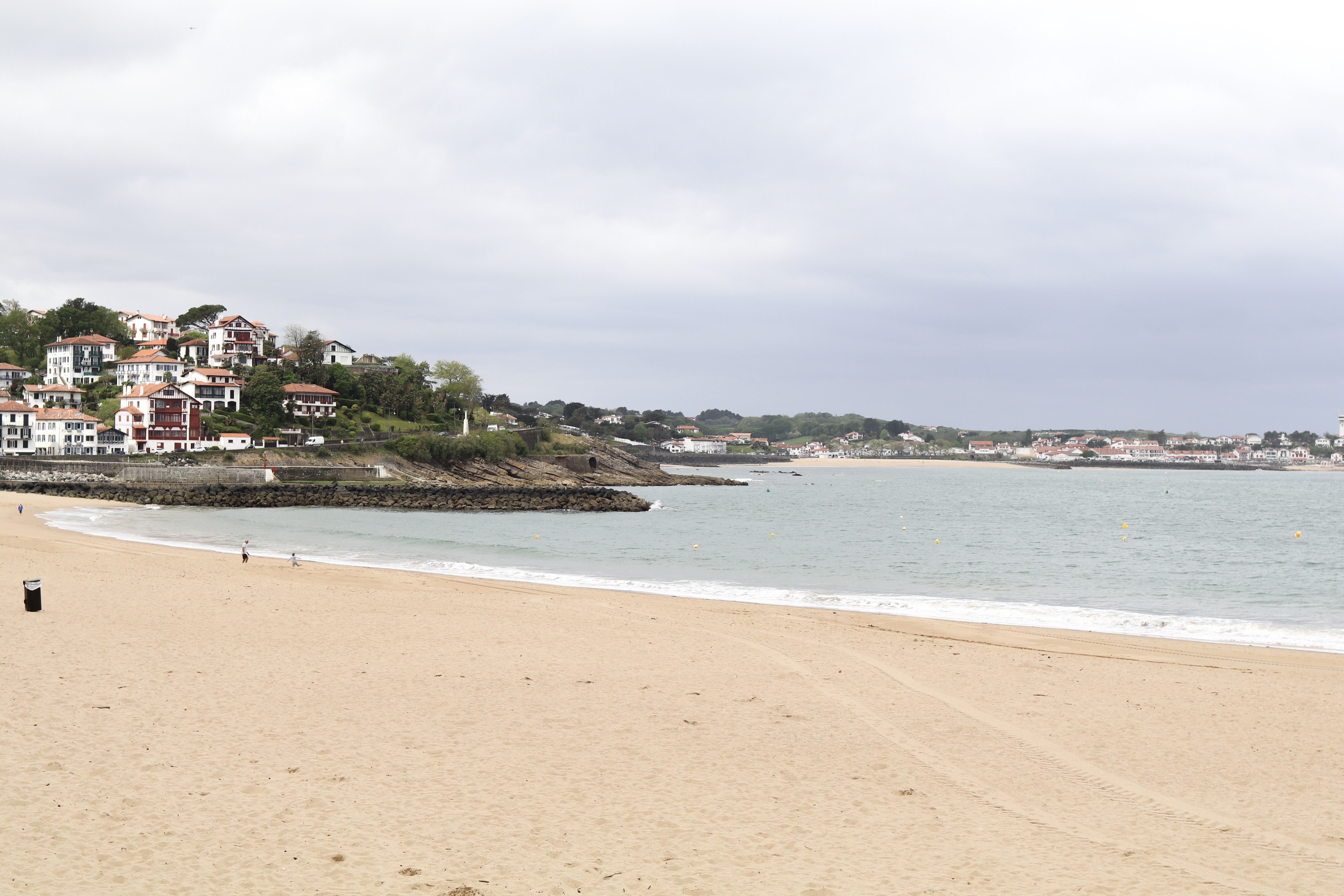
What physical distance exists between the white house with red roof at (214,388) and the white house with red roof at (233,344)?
32.0 feet

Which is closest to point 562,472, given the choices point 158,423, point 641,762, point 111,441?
point 158,423

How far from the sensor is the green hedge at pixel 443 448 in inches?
3046

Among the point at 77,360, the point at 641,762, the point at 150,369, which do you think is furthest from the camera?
the point at 77,360

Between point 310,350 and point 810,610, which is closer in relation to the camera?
point 810,610

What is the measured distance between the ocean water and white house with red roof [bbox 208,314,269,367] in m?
49.4

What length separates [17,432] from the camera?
7388 centimetres

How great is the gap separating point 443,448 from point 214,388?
2442cm

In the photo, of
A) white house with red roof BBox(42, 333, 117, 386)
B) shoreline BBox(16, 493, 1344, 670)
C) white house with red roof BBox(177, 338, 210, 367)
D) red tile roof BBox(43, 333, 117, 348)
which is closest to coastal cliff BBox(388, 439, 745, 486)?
white house with red roof BBox(177, 338, 210, 367)

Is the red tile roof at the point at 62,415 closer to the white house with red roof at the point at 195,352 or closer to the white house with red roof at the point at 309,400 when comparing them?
the white house with red roof at the point at 309,400

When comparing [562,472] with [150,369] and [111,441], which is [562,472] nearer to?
[111,441]

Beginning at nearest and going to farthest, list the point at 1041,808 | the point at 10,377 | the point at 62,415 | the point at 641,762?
1. the point at 1041,808
2. the point at 641,762
3. the point at 62,415
4. the point at 10,377

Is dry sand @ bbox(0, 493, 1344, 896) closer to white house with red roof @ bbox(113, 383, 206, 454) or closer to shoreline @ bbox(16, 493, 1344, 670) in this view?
shoreline @ bbox(16, 493, 1344, 670)

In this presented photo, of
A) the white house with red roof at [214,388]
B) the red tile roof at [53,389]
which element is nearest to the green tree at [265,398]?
the white house with red roof at [214,388]

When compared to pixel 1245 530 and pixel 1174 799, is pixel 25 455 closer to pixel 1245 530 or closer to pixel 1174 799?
pixel 1174 799
